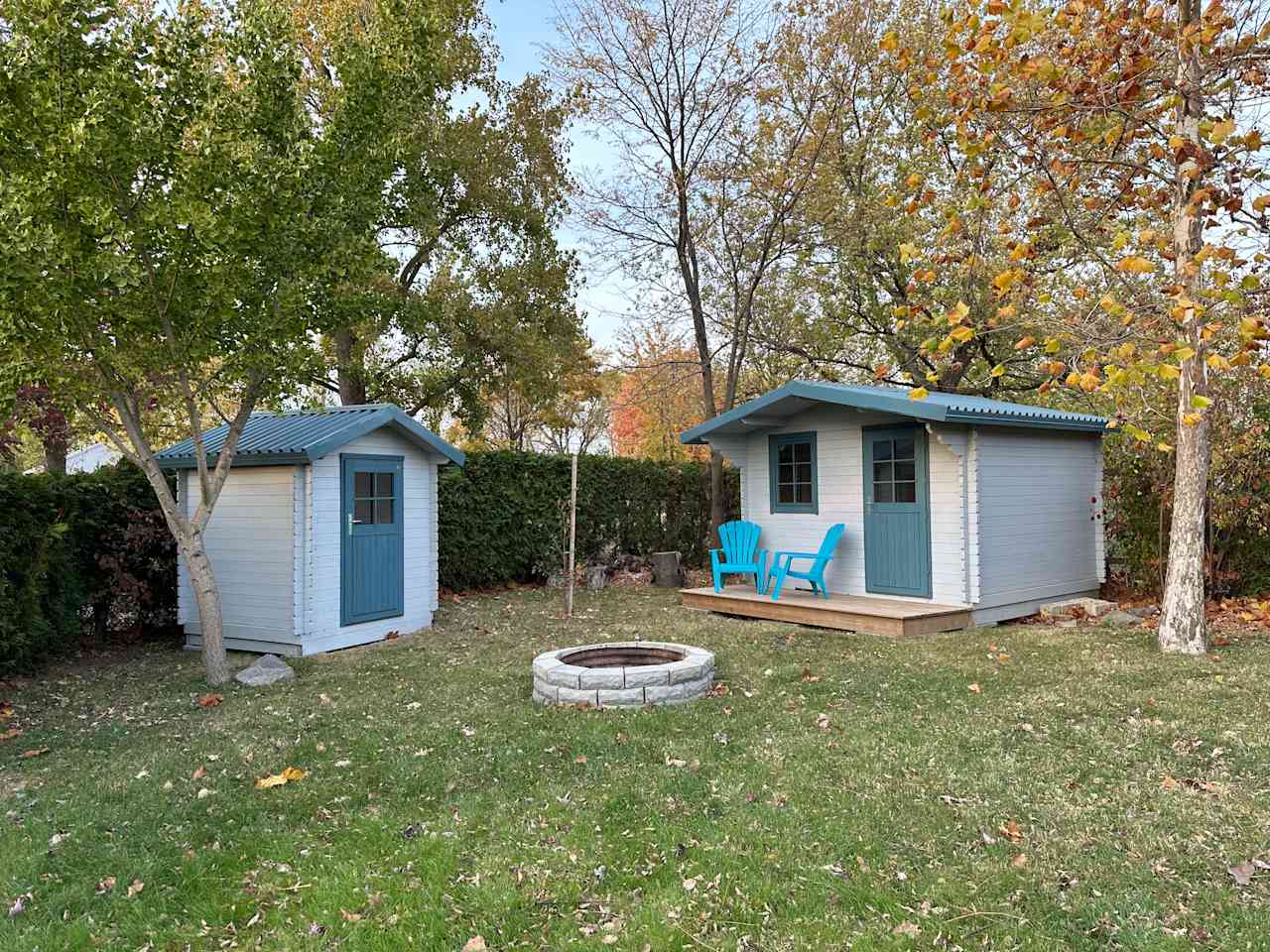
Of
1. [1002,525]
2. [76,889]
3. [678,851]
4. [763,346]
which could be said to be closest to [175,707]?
[76,889]

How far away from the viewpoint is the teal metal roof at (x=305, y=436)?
7.27 metres

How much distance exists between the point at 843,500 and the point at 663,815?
6221mm

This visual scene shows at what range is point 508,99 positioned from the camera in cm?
1459

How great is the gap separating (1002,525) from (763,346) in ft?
23.7

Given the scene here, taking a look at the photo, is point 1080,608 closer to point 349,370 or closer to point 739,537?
point 739,537

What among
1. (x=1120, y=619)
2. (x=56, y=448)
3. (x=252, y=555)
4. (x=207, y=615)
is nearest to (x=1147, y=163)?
(x=1120, y=619)

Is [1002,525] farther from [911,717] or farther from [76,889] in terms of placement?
[76,889]

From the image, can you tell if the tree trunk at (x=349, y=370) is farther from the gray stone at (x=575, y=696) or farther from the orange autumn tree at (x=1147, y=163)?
the orange autumn tree at (x=1147, y=163)

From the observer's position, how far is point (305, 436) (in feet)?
24.7

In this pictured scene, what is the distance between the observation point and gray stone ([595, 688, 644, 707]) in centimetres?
524

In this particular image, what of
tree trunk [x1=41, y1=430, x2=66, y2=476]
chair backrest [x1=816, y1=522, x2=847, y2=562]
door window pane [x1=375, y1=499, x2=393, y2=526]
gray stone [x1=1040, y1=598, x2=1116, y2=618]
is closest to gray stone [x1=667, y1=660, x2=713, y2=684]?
chair backrest [x1=816, y1=522, x2=847, y2=562]

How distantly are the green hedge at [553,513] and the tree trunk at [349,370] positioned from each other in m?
2.87

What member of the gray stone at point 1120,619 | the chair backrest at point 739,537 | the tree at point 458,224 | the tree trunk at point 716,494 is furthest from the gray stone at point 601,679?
the tree at point 458,224

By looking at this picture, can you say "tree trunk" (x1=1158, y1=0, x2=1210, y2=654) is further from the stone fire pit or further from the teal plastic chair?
the stone fire pit
